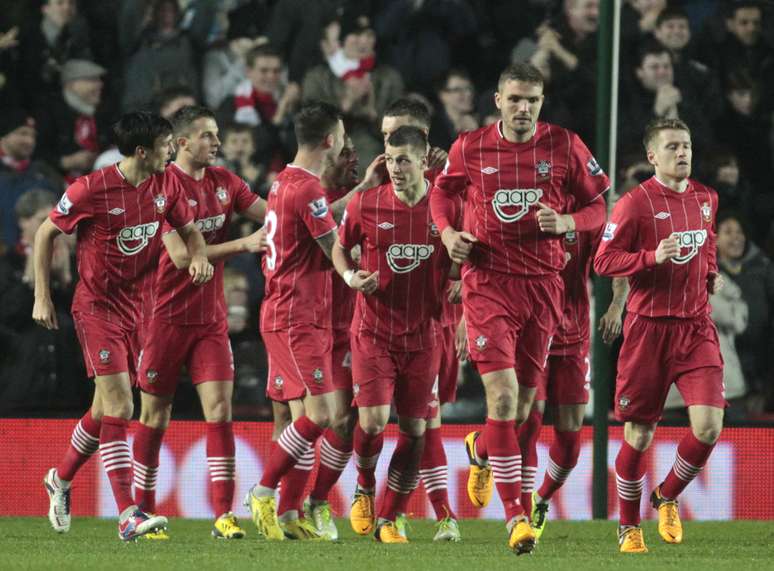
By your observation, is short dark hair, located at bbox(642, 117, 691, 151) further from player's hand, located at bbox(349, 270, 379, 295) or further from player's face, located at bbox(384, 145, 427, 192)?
player's hand, located at bbox(349, 270, 379, 295)

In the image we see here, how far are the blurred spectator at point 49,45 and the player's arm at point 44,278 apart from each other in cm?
397

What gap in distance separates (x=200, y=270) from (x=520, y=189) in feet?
5.34

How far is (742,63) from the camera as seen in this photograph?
1189 centimetres

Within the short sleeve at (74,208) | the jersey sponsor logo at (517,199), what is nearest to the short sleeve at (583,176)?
the jersey sponsor logo at (517,199)

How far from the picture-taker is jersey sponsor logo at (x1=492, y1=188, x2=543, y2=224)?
724cm

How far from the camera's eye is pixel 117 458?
747 centimetres

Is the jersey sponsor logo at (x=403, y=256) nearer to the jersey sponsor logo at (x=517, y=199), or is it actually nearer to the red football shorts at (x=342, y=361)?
the jersey sponsor logo at (x=517, y=199)

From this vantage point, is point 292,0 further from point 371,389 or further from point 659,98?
point 371,389

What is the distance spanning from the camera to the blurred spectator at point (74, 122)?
11.2 m

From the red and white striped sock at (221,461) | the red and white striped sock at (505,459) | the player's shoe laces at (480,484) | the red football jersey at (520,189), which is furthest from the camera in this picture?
the player's shoe laces at (480,484)

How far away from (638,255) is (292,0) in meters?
5.35

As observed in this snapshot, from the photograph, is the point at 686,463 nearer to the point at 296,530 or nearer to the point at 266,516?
the point at 296,530

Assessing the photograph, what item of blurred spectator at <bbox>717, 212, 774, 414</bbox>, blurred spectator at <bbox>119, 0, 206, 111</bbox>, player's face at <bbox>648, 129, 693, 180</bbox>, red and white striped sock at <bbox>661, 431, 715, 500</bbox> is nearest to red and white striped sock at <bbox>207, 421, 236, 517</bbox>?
red and white striped sock at <bbox>661, 431, 715, 500</bbox>

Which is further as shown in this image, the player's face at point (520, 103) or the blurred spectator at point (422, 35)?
the blurred spectator at point (422, 35)
